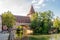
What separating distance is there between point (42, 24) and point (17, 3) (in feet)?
2.20

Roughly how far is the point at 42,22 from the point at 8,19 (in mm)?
699

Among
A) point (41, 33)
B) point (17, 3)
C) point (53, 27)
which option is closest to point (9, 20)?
point (17, 3)

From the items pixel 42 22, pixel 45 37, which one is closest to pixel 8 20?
pixel 42 22

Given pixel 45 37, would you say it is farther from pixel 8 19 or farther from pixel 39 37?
pixel 8 19

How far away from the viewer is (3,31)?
277 cm

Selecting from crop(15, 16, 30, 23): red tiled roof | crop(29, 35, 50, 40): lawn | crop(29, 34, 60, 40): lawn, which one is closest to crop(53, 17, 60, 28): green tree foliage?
crop(29, 34, 60, 40): lawn

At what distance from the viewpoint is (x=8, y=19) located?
282 centimetres

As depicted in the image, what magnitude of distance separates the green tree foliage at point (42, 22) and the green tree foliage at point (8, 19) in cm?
41

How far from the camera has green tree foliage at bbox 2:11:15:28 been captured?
9.07 ft

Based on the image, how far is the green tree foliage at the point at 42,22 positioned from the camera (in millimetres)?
2991

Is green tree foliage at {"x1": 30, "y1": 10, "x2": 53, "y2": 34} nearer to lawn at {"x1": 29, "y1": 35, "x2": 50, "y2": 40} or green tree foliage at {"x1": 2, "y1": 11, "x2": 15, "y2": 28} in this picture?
lawn at {"x1": 29, "y1": 35, "x2": 50, "y2": 40}

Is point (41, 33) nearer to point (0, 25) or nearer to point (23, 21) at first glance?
point (23, 21)

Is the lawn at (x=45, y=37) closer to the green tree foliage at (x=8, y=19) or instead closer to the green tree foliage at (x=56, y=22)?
the green tree foliage at (x=56, y=22)

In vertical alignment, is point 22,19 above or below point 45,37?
above
